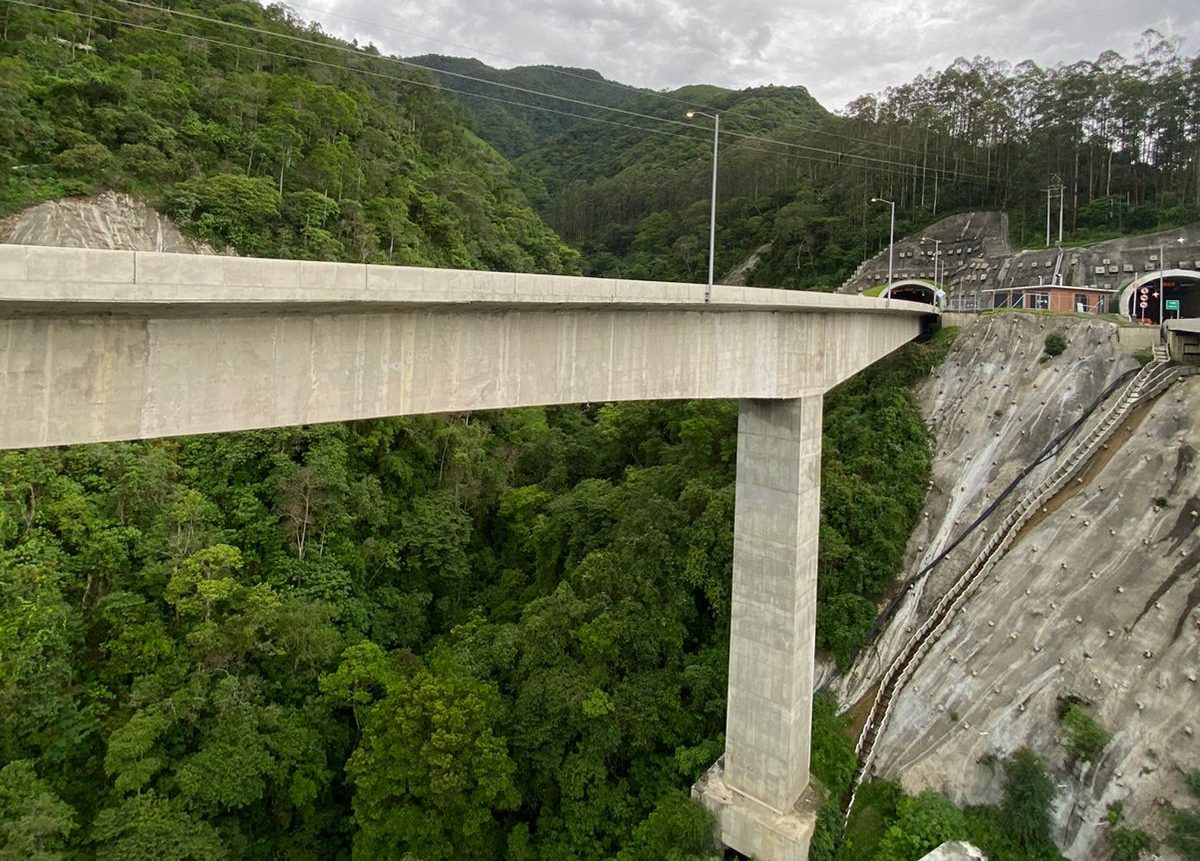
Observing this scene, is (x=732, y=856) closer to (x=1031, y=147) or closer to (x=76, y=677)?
(x=76, y=677)

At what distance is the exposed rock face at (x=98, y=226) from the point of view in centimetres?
1733

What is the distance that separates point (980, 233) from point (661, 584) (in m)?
33.0

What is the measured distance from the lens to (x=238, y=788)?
39.3 feet

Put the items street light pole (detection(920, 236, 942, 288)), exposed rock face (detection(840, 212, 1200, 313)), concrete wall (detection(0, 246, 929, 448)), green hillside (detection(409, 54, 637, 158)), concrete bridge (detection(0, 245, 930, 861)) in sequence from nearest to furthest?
concrete wall (detection(0, 246, 929, 448)), concrete bridge (detection(0, 245, 930, 861)), exposed rock face (detection(840, 212, 1200, 313)), street light pole (detection(920, 236, 942, 288)), green hillside (detection(409, 54, 637, 158))

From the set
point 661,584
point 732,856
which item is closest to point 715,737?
point 732,856

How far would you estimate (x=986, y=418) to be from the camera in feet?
58.5

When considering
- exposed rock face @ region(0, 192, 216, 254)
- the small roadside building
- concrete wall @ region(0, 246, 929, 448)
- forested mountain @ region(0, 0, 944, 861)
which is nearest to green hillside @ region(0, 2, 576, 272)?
forested mountain @ region(0, 0, 944, 861)

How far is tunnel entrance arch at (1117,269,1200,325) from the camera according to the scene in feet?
77.7

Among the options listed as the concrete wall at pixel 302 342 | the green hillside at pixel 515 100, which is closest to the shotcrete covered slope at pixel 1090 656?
the concrete wall at pixel 302 342

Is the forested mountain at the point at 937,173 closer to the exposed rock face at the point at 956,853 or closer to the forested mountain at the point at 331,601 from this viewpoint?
the forested mountain at the point at 331,601

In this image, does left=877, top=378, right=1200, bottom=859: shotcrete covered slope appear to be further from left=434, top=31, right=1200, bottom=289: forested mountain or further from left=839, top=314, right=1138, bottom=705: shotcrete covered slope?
left=434, top=31, right=1200, bottom=289: forested mountain

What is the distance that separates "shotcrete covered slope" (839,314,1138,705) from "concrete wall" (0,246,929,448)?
897 cm

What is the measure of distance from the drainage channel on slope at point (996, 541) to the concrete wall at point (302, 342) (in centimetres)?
864

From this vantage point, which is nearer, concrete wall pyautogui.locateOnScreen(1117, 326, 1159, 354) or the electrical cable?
the electrical cable
